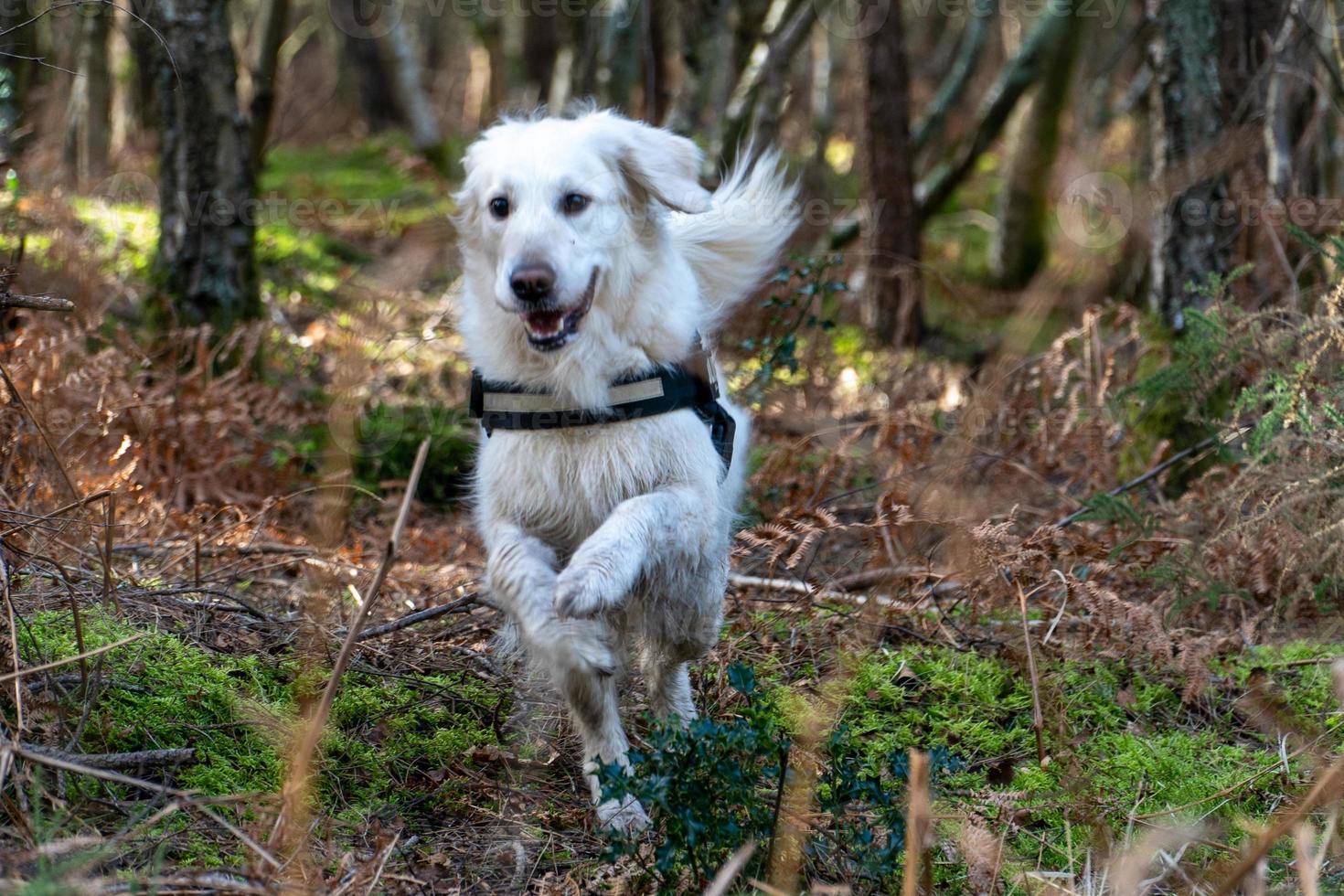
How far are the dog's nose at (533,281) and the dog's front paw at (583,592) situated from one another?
0.73 metres

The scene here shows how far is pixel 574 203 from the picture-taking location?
342 centimetres

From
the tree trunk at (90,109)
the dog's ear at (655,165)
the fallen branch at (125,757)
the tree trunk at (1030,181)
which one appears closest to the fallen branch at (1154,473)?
the dog's ear at (655,165)

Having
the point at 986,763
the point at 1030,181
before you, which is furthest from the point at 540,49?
the point at 986,763

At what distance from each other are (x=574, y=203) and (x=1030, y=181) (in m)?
8.61

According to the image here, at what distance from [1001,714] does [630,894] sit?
1.66m

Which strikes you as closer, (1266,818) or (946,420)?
(1266,818)

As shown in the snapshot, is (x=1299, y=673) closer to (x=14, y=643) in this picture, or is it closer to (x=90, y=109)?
(x=14, y=643)

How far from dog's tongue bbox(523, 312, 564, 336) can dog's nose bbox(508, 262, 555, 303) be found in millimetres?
62

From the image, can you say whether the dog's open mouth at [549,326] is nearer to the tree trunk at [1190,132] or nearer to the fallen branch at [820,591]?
the fallen branch at [820,591]

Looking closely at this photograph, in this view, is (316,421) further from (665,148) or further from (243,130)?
(665,148)

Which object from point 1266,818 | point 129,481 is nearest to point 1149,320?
point 1266,818

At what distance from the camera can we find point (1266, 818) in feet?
11.2

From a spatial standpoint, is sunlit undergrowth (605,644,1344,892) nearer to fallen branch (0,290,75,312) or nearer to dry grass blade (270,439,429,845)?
dry grass blade (270,439,429,845)

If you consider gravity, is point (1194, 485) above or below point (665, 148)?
below
